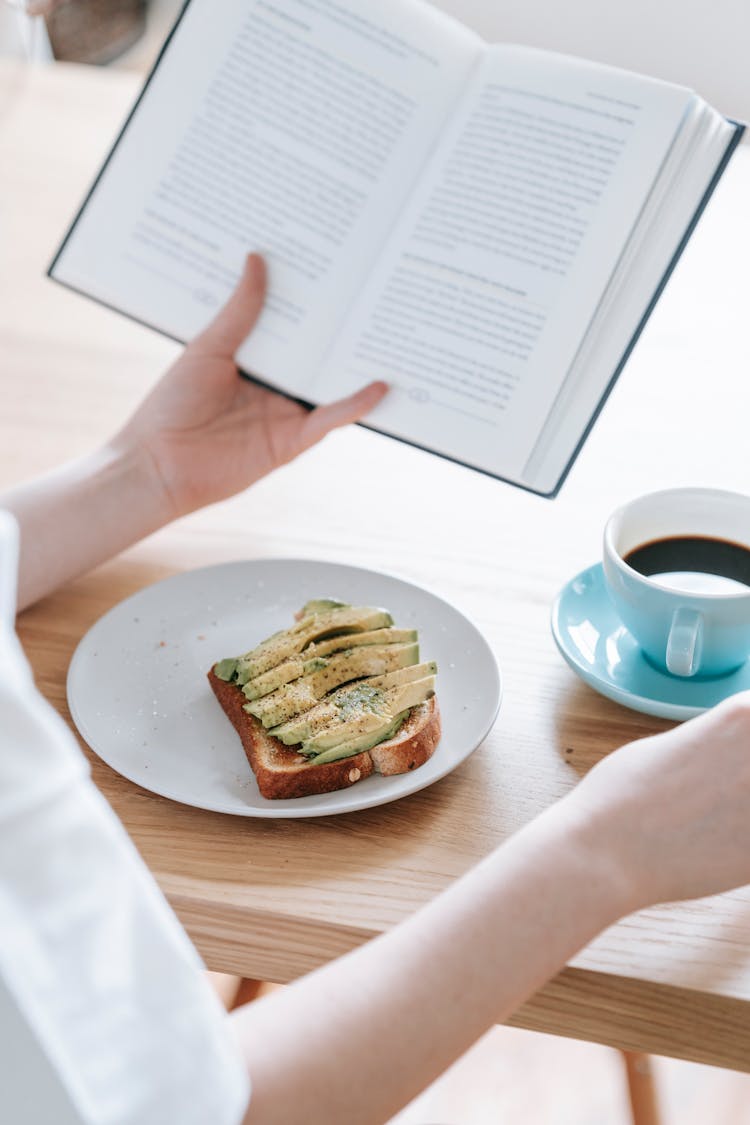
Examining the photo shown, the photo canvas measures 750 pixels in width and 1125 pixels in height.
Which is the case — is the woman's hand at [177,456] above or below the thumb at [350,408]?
below

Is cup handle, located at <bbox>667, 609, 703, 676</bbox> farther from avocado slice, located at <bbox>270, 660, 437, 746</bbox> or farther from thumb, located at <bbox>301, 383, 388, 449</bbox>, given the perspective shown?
thumb, located at <bbox>301, 383, 388, 449</bbox>

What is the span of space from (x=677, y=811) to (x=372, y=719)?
20 cm

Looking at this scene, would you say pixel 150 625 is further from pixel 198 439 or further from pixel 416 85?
pixel 416 85

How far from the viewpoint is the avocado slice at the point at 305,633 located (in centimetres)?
80

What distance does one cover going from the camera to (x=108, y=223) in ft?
3.48

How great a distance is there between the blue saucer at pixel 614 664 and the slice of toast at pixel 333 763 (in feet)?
0.44

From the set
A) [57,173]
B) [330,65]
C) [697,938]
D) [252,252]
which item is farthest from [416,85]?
[57,173]

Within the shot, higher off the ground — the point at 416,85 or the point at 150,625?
the point at 416,85

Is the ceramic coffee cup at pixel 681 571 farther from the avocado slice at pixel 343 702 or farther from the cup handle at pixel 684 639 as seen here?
the avocado slice at pixel 343 702

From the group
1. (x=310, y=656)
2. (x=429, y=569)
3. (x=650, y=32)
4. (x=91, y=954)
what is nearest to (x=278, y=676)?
(x=310, y=656)

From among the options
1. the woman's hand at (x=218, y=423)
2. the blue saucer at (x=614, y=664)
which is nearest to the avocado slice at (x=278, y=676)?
the blue saucer at (x=614, y=664)

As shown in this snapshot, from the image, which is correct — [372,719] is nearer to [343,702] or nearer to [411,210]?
[343,702]

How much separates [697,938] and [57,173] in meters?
1.47

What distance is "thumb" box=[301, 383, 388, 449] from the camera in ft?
3.23
